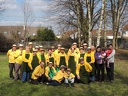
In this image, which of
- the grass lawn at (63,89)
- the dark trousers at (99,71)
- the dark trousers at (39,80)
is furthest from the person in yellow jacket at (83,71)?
the dark trousers at (39,80)

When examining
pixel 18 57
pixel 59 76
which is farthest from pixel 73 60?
pixel 18 57

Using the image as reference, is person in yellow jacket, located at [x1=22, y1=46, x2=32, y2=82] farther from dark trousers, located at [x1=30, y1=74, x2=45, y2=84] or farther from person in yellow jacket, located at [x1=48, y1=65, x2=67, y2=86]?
person in yellow jacket, located at [x1=48, y1=65, x2=67, y2=86]

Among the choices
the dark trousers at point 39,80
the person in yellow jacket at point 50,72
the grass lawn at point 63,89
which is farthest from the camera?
the dark trousers at point 39,80

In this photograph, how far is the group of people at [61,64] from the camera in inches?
499

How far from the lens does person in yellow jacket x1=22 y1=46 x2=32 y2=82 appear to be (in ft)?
42.6

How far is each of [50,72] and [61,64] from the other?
0.85 meters

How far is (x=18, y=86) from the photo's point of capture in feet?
39.8

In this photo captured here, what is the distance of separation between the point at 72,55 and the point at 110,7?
23.9m

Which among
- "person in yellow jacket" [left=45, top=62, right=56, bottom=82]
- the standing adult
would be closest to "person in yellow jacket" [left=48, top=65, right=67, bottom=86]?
"person in yellow jacket" [left=45, top=62, right=56, bottom=82]

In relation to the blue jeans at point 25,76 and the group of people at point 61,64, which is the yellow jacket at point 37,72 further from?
the blue jeans at point 25,76

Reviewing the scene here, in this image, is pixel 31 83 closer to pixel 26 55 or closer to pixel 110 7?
pixel 26 55

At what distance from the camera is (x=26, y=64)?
13047mm

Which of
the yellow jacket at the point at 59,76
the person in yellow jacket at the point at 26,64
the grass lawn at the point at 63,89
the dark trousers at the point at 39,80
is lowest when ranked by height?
the grass lawn at the point at 63,89

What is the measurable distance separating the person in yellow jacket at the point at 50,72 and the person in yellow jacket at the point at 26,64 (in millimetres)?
883
